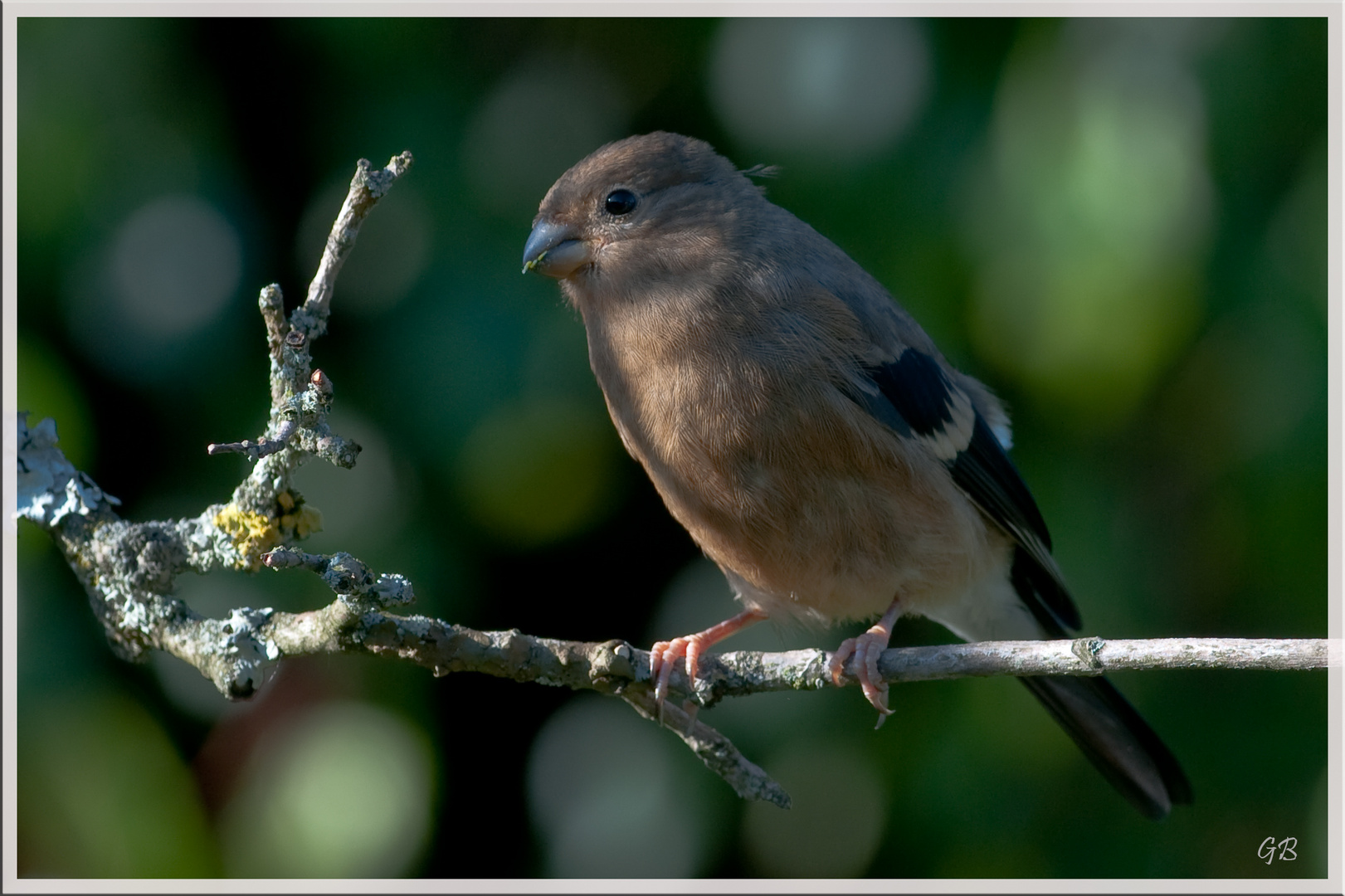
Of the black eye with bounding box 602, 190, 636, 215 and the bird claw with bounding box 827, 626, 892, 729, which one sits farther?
the black eye with bounding box 602, 190, 636, 215

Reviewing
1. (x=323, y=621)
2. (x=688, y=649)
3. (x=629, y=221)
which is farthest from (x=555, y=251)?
(x=323, y=621)

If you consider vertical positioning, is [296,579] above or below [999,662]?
below

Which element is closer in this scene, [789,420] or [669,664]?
[669,664]

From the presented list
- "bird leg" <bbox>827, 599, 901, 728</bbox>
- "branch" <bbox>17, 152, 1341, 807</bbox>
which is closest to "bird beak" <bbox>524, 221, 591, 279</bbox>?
"branch" <bbox>17, 152, 1341, 807</bbox>

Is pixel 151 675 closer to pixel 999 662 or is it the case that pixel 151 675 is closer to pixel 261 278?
pixel 261 278

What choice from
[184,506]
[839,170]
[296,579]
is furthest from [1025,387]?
[184,506]

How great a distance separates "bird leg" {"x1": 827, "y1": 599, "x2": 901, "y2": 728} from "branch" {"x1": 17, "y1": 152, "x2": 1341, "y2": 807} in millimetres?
262

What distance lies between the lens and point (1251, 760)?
375 centimetres

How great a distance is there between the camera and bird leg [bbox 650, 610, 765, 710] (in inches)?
114

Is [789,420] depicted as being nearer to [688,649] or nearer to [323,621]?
[688,649]

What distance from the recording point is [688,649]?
3422mm

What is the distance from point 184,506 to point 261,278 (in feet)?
2.61

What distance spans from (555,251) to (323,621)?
1535 millimetres

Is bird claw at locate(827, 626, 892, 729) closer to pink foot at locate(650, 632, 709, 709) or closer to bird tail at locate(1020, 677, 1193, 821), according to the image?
pink foot at locate(650, 632, 709, 709)
